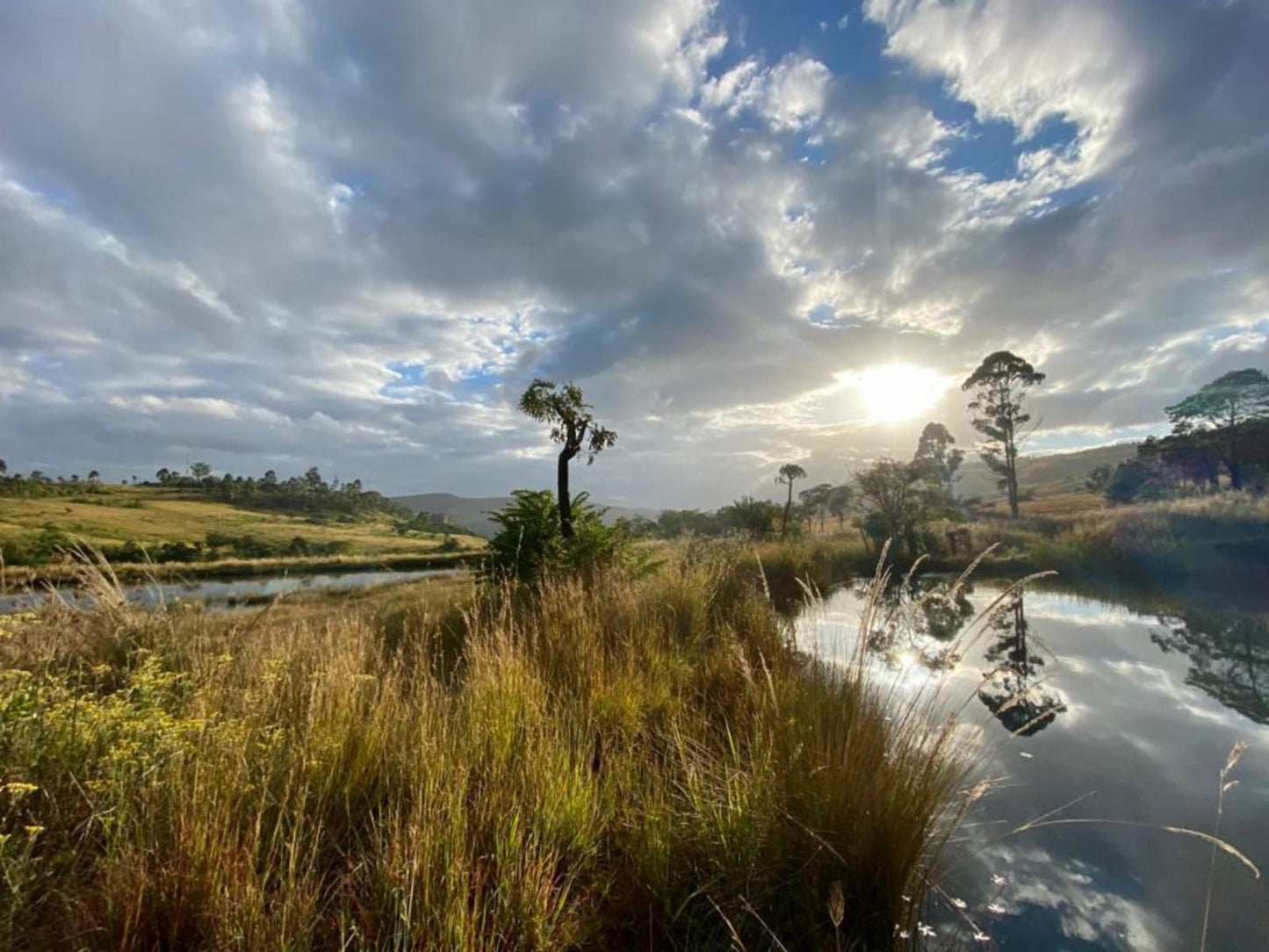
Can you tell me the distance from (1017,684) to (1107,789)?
6.48 feet

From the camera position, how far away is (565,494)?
28.0 ft

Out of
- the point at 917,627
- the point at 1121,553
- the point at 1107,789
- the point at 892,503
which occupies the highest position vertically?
the point at 892,503

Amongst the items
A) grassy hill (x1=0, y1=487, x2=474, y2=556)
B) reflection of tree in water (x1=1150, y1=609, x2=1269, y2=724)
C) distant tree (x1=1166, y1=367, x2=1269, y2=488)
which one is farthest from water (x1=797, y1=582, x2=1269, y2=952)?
grassy hill (x1=0, y1=487, x2=474, y2=556)

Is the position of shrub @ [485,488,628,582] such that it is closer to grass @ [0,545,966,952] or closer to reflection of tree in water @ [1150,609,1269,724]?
grass @ [0,545,966,952]

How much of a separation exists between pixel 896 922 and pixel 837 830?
35cm

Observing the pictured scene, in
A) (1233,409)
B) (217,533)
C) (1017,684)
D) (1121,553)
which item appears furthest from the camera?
(217,533)

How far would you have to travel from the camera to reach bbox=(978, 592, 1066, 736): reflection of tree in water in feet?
14.4

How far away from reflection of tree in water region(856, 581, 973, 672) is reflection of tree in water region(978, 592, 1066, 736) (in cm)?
47

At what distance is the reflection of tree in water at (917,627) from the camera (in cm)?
332

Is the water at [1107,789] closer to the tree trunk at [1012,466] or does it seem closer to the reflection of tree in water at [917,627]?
the reflection of tree in water at [917,627]

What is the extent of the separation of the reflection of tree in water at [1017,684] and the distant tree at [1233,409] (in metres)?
29.9

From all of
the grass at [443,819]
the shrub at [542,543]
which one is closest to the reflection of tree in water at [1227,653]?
the grass at [443,819]

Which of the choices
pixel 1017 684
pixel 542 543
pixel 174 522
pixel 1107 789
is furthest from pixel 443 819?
pixel 174 522

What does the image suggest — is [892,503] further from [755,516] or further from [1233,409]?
[1233,409]
